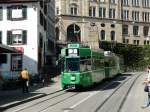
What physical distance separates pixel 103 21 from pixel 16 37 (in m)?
70.0

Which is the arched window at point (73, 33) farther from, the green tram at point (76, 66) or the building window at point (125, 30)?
the green tram at point (76, 66)

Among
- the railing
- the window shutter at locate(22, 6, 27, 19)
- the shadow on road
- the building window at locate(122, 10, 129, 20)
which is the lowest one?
the shadow on road

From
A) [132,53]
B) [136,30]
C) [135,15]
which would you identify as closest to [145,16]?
[135,15]

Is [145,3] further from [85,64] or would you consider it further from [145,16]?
[85,64]

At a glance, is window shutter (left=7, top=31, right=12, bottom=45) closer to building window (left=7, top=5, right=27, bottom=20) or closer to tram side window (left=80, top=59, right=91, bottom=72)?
building window (left=7, top=5, right=27, bottom=20)

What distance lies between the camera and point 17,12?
61.2 metres

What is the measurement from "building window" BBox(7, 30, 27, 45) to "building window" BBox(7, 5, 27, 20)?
65.6 inches

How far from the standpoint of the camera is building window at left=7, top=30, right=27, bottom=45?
6062 centimetres

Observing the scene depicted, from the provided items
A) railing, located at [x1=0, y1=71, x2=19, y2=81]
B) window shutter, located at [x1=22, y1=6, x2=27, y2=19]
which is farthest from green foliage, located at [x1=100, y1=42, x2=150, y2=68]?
railing, located at [x1=0, y1=71, x2=19, y2=81]

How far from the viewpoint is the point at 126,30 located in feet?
443

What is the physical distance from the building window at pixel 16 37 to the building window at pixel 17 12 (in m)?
1.67

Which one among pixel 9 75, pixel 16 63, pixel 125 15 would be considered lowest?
pixel 9 75

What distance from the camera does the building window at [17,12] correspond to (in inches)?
2397

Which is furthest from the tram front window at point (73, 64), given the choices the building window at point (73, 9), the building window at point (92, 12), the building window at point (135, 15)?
the building window at point (135, 15)
